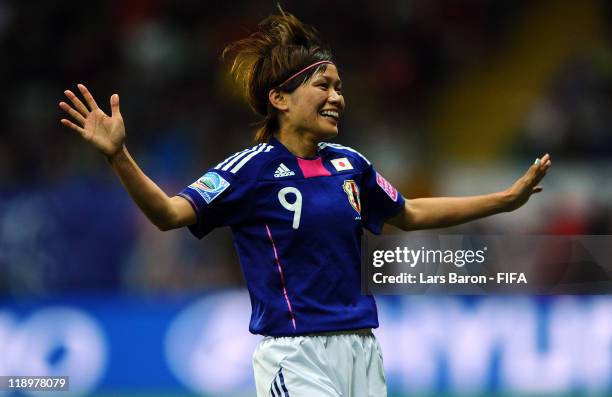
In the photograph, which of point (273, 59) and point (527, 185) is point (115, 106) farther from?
point (527, 185)

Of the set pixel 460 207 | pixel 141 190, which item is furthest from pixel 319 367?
pixel 460 207

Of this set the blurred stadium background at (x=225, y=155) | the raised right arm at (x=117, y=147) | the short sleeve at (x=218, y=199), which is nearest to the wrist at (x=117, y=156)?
the raised right arm at (x=117, y=147)

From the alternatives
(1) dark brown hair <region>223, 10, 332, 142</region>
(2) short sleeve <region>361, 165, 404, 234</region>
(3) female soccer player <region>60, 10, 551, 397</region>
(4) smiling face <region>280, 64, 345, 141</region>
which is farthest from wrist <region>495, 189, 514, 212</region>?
(1) dark brown hair <region>223, 10, 332, 142</region>

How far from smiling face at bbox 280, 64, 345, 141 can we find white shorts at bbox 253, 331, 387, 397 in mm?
797

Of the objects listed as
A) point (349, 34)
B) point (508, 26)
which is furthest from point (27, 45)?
point (508, 26)

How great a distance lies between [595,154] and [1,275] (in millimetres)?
5378

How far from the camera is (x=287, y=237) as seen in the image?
4.18 meters

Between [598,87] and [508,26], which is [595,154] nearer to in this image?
[598,87]

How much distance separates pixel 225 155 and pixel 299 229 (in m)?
6.24

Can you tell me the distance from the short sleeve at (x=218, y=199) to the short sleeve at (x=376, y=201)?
0.60 m

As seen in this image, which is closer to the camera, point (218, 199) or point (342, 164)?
point (218, 199)

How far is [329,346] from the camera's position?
4.17m

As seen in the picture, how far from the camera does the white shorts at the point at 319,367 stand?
13.4ft

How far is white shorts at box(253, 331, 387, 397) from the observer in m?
4.08
